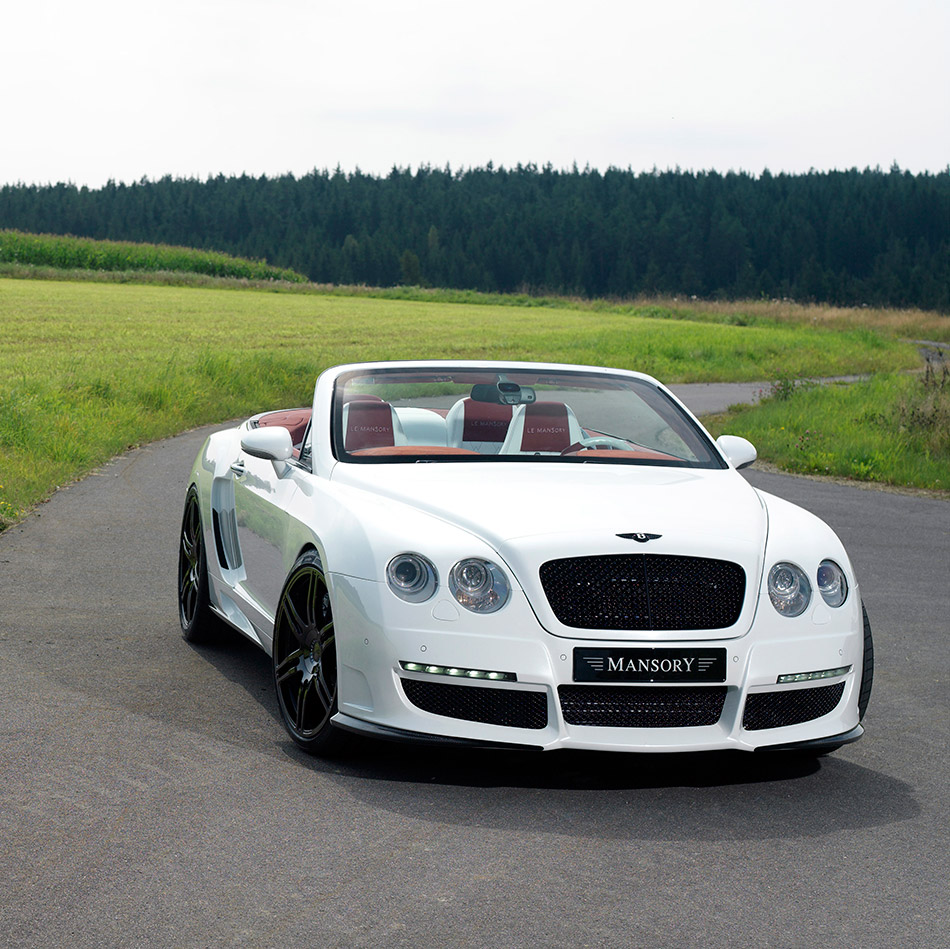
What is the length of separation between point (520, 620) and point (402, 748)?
831mm

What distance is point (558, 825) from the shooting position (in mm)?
4211

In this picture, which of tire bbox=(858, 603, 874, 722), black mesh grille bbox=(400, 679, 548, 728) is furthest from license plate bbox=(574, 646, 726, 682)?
tire bbox=(858, 603, 874, 722)

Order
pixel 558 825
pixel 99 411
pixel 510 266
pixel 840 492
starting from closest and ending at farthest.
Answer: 1. pixel 558 825
2. pixel 840 492
3. pixel 99 411
4. pixel 510 266

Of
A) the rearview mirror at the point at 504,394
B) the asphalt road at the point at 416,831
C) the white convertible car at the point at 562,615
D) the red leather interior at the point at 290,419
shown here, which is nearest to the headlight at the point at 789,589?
the white convertible car at the point at 562,615

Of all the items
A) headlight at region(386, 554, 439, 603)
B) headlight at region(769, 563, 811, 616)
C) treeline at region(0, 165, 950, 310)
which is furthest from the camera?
treeline at region(0, 165, 950, 310)

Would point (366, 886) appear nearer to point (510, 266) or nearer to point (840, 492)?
point (840, 492)

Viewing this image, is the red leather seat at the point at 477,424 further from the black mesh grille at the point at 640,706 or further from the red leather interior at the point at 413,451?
the black mesh grille at the point at 640,706

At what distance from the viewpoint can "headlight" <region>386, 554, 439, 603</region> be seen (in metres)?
4.43

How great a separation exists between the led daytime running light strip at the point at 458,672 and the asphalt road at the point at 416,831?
0.42 meters

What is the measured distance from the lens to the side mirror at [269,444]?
5.61 meters

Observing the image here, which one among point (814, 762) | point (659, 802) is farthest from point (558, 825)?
point (814, 762)

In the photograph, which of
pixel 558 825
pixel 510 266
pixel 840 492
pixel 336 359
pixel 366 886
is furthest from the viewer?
pixel 510 266

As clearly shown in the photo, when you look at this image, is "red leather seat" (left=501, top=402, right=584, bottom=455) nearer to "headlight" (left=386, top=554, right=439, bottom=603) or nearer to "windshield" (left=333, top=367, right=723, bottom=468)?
"windshield" (left=333, top=367, right=723, bottom=468)

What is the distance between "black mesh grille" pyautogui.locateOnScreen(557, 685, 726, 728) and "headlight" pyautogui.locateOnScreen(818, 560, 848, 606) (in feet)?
1.89
